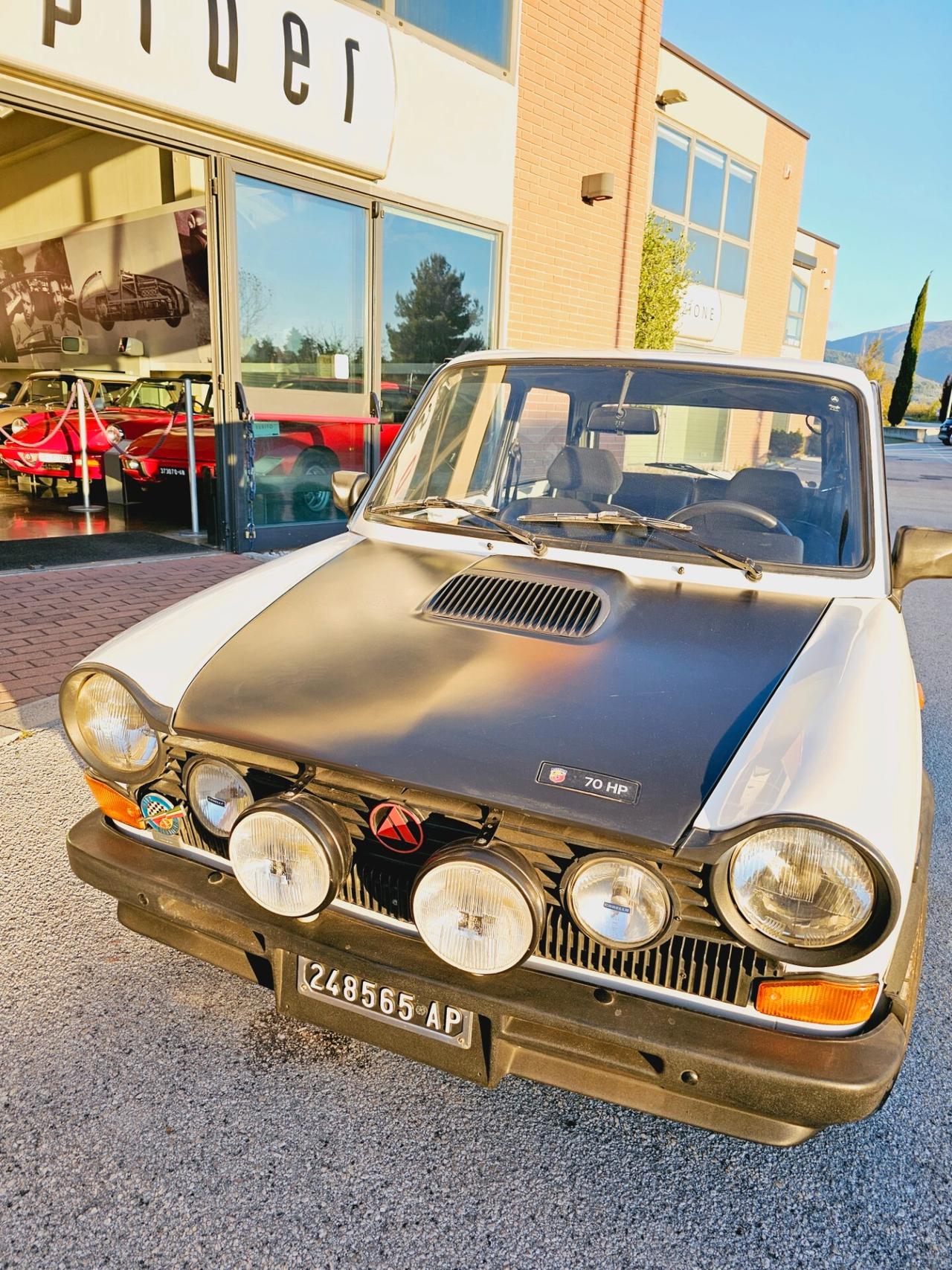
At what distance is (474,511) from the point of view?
2.78m

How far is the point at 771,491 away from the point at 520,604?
1021mm

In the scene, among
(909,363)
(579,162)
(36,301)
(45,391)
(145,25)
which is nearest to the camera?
(145,25)

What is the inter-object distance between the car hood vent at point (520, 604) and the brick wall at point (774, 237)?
1765 cm

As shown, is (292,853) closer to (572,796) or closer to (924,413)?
(572,796)

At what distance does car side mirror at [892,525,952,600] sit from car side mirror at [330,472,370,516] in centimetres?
180

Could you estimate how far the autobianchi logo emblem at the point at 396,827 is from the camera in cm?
176

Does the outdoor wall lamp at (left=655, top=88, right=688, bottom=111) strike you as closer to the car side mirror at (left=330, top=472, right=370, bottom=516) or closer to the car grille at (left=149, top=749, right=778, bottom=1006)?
the car side mirror at (left=330, top=472, right=370, bottom=516)

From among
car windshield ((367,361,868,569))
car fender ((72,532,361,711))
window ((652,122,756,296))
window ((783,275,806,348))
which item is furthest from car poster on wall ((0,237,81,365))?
window ((783,275,806,348))

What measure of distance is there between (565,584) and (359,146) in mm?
6431

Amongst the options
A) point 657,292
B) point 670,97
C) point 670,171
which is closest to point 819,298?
point 670,171

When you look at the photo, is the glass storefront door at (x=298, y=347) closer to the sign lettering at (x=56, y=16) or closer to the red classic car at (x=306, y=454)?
the red classic car at (x=306, y=454)

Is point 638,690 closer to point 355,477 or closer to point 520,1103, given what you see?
point 520,1103

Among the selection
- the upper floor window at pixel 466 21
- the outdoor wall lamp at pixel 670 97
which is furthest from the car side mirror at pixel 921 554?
the outdoor wall lamp at pixel 670 97

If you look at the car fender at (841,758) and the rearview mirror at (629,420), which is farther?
the rearview mirror at (629,420)
